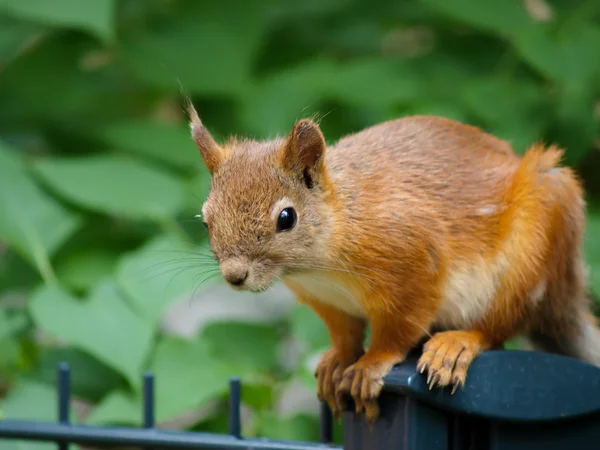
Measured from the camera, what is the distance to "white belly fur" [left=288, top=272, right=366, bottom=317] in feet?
3.45

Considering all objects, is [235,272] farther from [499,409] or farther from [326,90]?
[326,90]

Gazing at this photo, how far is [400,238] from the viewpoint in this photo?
1042mm

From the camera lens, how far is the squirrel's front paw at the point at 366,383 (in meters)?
0.92

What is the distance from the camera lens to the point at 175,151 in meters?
1.97

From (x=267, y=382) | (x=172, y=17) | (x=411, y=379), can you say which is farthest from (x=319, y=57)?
(x=411, y=379)

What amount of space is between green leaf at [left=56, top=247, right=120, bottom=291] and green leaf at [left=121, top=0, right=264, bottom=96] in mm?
380

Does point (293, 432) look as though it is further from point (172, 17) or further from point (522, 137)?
point (172, 17)

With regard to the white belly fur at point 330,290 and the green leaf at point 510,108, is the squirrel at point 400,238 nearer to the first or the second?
the white belly fur at point 330,290

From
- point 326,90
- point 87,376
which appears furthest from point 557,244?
point 87,376

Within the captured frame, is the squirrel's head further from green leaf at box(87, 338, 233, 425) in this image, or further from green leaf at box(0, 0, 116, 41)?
green leaf at box(0, 0, 116, 41)

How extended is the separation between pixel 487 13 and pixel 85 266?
0.91 m

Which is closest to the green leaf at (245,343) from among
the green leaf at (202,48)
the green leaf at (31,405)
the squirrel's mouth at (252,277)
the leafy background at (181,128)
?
the leafy background at (181,128)

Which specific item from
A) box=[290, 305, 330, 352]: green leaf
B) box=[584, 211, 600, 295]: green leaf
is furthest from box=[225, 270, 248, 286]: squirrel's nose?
box=[584, 211, 600, 295]: green leaf

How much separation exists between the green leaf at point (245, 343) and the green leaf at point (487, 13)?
67 centimetres
